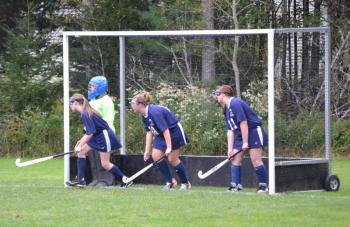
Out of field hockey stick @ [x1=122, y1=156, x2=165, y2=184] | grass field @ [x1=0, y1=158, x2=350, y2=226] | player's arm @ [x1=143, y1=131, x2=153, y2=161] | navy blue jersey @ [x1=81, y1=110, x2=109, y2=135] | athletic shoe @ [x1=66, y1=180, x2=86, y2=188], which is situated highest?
navy blue jersey @ [x1=81, y1=110, x2=109, y2=135]

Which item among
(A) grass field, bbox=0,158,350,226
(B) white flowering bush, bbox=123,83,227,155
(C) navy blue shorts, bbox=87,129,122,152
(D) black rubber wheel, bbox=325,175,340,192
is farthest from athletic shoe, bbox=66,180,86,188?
(D) black rubber wheel, bbox=325,175,340,192

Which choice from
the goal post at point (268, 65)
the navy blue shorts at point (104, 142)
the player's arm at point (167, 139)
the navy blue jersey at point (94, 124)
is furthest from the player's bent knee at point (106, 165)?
the player's arm at point (167, 139)

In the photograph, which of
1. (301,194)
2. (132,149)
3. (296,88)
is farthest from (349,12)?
(301,194)

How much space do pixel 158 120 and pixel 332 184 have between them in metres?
2.66

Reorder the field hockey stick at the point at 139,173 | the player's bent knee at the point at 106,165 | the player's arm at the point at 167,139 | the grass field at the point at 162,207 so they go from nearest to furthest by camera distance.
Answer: the grass field at the point at 162,207 < the player's arm at the point at 167,139 < the field hockey stick at the point at 139,173 < the player's bent knee at the point at 106,165

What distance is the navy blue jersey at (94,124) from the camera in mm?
14812

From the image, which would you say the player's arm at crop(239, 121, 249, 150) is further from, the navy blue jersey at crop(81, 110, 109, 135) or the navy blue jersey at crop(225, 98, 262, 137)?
the navy blue jersey at crop(81, 110, 109, 135)

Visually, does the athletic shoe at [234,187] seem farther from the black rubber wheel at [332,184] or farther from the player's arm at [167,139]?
the black rubber wheel at [332,184]

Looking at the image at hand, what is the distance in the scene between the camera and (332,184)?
14.9 meters

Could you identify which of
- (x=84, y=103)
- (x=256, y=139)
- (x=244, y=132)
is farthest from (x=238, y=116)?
(x=84, y=103)

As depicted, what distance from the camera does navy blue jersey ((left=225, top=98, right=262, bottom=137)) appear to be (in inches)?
559

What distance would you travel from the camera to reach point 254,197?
532 inches

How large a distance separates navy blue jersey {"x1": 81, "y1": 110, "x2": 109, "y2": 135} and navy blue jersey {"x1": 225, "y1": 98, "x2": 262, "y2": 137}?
1880 mm

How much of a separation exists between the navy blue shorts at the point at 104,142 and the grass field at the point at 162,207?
61cm
